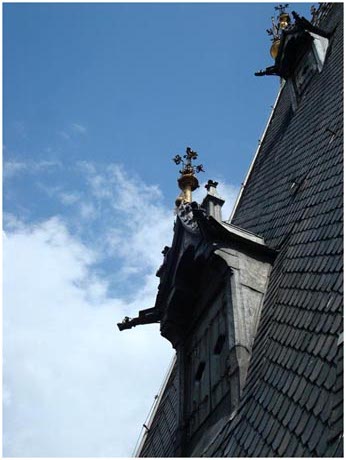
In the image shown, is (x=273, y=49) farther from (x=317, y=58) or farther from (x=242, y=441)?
(x=242, y=441)

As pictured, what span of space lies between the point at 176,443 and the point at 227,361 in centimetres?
169

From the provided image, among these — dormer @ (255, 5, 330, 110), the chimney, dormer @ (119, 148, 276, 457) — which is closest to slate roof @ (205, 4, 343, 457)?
dormer @ (119, 148, 276, 457)

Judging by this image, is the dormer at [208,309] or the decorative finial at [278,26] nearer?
the dormer at [208,309]

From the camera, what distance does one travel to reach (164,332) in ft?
32.9

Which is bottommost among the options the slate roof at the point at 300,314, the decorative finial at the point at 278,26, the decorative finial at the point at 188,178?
the slate roof at the point at 300,314

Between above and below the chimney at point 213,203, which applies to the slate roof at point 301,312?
below

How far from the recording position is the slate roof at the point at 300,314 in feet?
15.6

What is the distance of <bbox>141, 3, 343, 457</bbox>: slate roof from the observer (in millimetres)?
4766

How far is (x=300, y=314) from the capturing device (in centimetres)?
606

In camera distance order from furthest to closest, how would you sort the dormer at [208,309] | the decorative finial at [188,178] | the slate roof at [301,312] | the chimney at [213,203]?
1. the decorative finial at [188,178]
2. the chimney at [213,203]
3. the dormer at [208,309]
4. the slate roof at [301,312]

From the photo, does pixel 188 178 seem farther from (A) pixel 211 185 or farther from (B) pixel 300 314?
(B) pixel 300 314

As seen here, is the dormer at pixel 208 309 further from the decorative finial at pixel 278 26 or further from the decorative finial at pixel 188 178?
the decorative finial at pixel 278 26

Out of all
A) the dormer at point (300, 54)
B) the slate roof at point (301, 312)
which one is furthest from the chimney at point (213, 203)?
the dormer at point (300, 54)

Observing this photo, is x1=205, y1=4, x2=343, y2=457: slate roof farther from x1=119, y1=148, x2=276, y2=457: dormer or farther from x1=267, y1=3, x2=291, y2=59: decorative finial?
x1=267, y1=3, x2=291, y2=59: decorative finial
